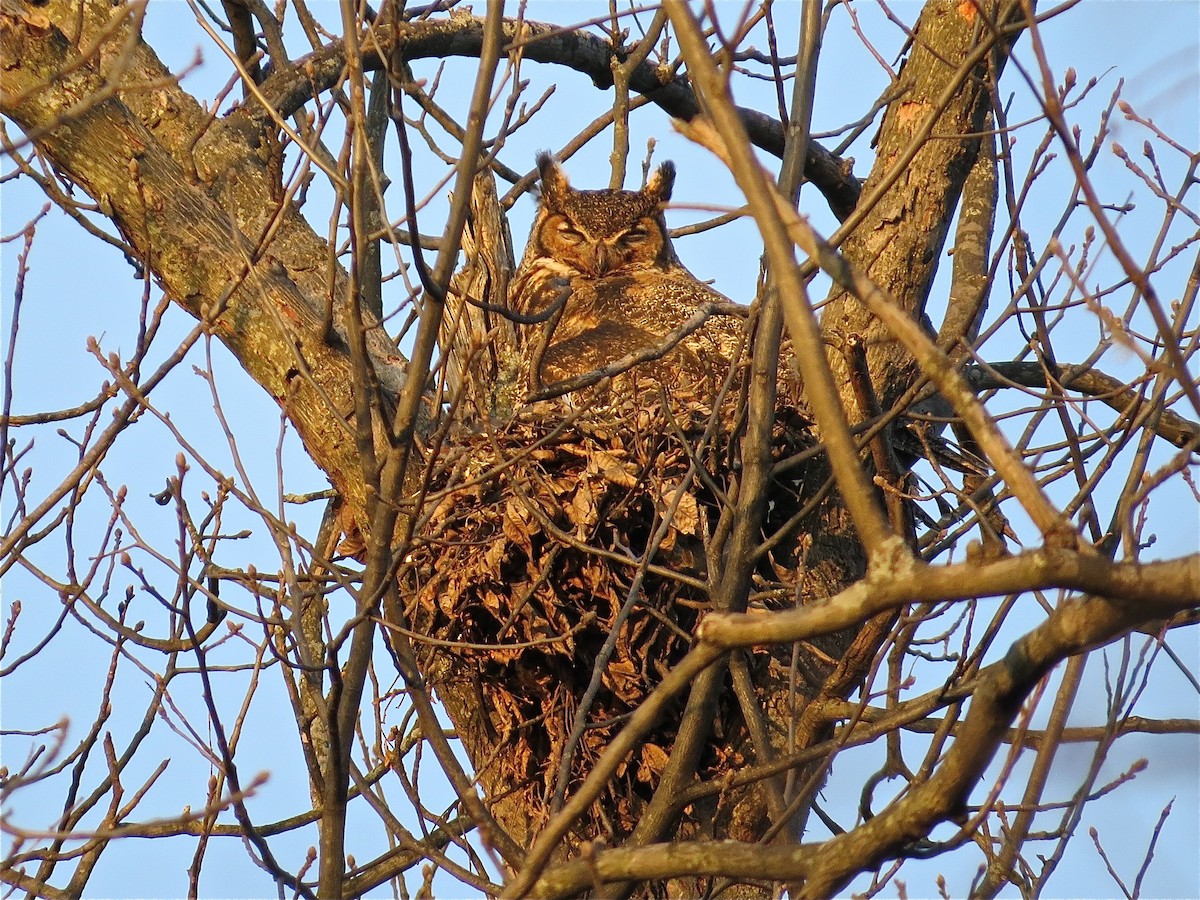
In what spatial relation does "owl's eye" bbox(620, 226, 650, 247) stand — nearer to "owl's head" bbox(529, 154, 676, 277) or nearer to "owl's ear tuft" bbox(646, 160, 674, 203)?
"owl's head" bbox(529, 154, 676, 277)

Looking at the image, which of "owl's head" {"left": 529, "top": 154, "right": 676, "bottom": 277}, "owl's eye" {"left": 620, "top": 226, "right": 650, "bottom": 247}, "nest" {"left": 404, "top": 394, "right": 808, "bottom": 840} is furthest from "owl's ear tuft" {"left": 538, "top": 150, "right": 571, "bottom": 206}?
"nest" {"left": 404, "top": 394, "right": 808, "bottom": 840}

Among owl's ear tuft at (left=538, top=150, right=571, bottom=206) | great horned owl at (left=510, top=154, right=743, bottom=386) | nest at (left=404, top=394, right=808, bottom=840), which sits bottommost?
nest at (left=404, top=394, right=808, bottom=840)

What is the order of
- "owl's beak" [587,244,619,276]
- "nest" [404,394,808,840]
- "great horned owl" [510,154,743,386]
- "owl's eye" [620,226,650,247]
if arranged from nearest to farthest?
"nest" [404,394,808,840] < "great horned owl" [510,154,743,386] < "owl's beak" [587,244,619,276] < "owl's eye" [620,226,650,247]

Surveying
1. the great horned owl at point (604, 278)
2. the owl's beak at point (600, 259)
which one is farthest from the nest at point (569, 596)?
the owl's beak at point (600, 259)

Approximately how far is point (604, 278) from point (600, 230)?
0.70 feet

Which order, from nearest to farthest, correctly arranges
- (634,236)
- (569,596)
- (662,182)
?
1. (569,596)
2. (634,236)
3. (662,182)

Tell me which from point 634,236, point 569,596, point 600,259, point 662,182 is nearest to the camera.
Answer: point 569,596

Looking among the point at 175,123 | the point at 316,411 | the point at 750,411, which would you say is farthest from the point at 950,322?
the point at 175,123

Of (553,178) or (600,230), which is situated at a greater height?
(553,178)

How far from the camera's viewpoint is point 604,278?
566cm

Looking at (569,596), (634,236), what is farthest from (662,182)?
(569,596)

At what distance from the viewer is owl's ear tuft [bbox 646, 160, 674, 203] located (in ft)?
19.7

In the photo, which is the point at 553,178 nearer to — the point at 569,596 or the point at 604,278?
the point at 604,278

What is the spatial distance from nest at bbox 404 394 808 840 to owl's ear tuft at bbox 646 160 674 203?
2281 mm
